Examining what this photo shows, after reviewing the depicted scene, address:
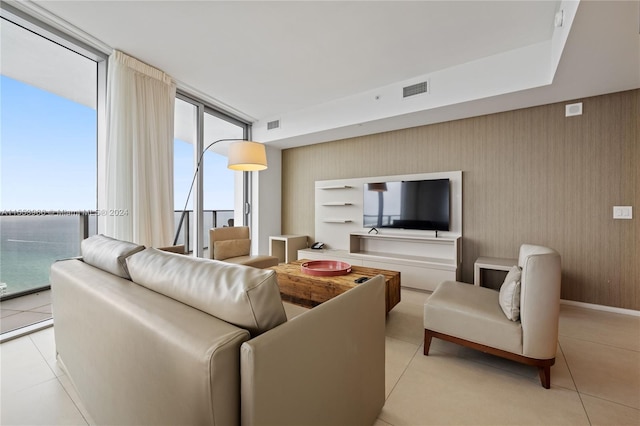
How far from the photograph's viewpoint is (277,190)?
17.3 feet

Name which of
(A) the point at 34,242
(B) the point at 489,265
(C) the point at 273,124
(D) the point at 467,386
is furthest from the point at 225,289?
(C) the point at 273,124

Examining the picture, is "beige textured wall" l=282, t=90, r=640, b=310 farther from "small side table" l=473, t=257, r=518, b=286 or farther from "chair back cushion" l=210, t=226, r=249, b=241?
"chair back cushion" l=210, t=226, r=249, b=241

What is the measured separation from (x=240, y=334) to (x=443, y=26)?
9.59 feet

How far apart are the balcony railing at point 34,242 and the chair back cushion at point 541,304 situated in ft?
12.3

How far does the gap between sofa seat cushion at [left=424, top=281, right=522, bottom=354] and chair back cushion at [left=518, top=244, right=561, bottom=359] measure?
0.07 metres

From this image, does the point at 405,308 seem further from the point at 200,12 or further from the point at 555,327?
the point at 200,12

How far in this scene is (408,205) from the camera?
3863 millimetres

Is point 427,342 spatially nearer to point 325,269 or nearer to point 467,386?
point 467,386

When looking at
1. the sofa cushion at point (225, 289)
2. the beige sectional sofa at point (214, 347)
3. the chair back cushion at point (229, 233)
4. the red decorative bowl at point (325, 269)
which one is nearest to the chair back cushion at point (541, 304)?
the beige sectional sofa at point (214, 347)

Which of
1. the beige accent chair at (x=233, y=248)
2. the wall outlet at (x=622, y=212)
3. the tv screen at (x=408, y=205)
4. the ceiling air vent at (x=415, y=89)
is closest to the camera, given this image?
the wall outlet at (x=622, y=212)

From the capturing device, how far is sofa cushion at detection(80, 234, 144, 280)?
4.43 ft

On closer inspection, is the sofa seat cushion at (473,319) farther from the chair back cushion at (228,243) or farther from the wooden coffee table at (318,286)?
the chair back cushion at (228,243)

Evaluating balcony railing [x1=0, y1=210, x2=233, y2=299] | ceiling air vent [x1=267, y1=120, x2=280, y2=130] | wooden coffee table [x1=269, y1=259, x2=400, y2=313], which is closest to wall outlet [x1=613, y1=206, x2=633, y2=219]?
wooden coffee table [x1=269, y1=259, x2=400, y2=313]

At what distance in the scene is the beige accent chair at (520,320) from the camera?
155 centimetres
